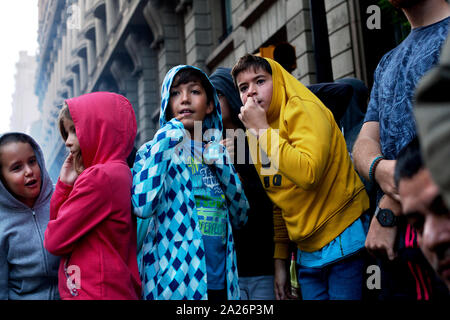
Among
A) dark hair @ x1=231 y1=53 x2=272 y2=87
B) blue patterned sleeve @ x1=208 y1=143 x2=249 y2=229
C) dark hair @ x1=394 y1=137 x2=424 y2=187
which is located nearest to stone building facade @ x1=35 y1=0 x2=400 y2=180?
dark hair @ x1=231 y1=53 x2=272 y2=87

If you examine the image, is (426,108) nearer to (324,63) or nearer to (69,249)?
(69,249)

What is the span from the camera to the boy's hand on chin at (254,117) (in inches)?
101

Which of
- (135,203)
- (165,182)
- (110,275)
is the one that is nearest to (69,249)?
(110,275)

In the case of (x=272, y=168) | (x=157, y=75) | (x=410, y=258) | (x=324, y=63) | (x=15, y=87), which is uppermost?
(x=15, y=87)

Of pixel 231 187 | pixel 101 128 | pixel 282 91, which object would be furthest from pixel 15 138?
pixel 282 91

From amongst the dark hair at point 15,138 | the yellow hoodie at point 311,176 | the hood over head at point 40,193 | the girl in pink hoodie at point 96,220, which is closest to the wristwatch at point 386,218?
the yellow hoodie at point 311,176

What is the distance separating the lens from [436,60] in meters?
1.89

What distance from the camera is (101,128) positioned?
2.62 metres

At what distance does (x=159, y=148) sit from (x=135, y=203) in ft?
1.01

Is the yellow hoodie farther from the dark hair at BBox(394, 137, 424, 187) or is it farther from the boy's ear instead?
the dark hair at BBox(394, 137, 424, 187)

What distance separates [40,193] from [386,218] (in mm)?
2055

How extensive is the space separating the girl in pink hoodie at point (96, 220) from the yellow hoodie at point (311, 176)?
79cm

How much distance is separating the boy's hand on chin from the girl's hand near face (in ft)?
3.27

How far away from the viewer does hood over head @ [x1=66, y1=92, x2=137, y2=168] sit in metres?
2.59
